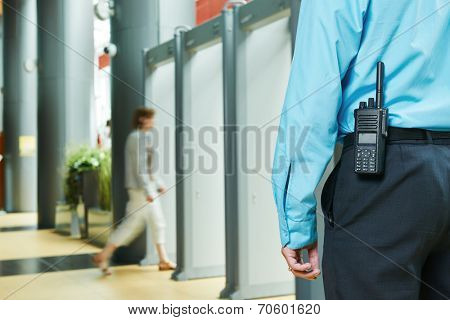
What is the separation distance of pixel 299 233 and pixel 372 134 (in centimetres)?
18

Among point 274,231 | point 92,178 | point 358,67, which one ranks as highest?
point 358,67

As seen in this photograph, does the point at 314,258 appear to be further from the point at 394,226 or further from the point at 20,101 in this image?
the point at 20,101

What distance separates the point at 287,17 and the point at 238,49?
0.22 metres

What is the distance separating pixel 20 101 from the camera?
2059mm

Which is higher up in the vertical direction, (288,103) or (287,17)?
(287,17)

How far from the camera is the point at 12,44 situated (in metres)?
2.11

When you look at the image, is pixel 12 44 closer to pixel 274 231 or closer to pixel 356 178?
pixel 274 231

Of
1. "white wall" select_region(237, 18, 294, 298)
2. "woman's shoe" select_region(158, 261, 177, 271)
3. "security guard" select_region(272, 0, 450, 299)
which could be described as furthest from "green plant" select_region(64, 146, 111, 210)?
"security guard" select_region(272, 0, 450, 299)

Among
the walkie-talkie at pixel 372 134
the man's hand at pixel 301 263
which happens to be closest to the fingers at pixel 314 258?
the man's hand at pixel 301 263

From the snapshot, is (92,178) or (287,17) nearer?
(92,178)

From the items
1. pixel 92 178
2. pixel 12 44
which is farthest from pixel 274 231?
pixel 12 44

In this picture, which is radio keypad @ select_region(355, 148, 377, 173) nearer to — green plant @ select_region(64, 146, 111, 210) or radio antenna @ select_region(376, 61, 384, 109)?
radio antenna @ select_region(376, 61, 384, 109)

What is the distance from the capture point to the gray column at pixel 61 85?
6.83 feet

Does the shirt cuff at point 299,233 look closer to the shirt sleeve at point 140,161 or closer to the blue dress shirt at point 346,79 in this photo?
the blue dress shirt at point 346,79
